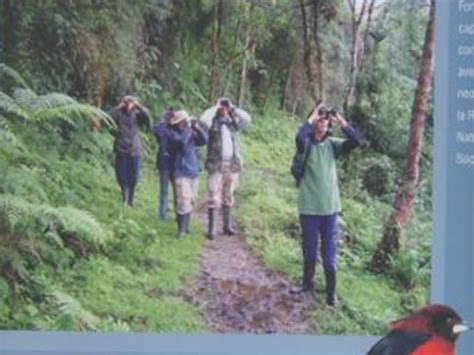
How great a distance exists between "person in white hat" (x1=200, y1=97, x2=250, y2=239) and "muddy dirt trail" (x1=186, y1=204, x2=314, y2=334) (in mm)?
65

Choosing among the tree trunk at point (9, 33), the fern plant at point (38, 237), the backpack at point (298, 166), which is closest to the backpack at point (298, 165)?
the backpack at point (298, 166)

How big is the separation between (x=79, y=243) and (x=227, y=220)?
1.26ft

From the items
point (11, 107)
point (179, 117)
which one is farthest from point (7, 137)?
point (179, 117)

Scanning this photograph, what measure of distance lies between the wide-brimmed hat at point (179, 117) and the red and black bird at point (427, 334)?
0.76m

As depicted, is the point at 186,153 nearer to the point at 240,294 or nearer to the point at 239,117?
the point at 239,117

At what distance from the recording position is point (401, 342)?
8.61 feet

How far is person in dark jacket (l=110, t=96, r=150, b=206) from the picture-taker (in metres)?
2.76

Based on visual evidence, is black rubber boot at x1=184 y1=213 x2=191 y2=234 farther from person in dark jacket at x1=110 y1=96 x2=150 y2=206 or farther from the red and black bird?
the red and black bird

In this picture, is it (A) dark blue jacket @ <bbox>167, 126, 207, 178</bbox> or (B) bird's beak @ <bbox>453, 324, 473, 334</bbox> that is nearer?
(B) bird's beak @ <bbox>453, 324, 473, 334</bbox>

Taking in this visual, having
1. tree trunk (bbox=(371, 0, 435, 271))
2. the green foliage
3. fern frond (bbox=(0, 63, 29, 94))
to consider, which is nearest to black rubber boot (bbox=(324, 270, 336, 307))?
tree trunk (bbox=(371, 0, 435, 271))

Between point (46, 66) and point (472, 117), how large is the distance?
110 centimetres

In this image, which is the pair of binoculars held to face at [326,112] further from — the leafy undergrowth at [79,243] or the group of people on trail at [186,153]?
the leafy undergrowth at [79,243]

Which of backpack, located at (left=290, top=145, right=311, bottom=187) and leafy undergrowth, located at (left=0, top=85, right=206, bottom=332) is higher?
backpack, located at (left=290, top=145, right=311, bottom=187)

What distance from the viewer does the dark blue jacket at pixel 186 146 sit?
2.79 metres
